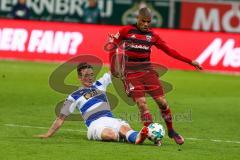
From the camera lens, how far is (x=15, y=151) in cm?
1377

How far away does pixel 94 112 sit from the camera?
1565cm

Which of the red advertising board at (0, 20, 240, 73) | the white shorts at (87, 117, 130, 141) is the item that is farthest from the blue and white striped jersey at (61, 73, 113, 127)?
the red advertising board at (0, 20, 240, 73)

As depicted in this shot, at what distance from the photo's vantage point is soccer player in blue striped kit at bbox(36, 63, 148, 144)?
15289mm

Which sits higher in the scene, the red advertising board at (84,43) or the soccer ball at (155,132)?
the soccer ball at (155,132)

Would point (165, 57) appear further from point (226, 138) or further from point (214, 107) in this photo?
point (226, 138)

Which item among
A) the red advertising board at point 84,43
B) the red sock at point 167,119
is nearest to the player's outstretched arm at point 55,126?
the red sock at point 167,119

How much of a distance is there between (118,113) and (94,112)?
4.77 metres

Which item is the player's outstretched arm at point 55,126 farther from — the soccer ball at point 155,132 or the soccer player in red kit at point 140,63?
the soccer ball at point 155,132

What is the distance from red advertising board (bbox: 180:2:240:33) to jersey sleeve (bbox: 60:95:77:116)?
71.6 feet

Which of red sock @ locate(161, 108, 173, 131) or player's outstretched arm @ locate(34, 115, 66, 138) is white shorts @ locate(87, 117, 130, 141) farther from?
red sock @ locate(161, 108, 173, 131)

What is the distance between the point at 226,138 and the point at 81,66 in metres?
3.46

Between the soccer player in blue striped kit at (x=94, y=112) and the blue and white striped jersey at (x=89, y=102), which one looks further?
the blue and white striped jersey at (x=89, y=102)

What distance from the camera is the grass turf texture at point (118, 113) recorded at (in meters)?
13.9

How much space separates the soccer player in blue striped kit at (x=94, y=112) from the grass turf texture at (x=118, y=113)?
9.1 inches
